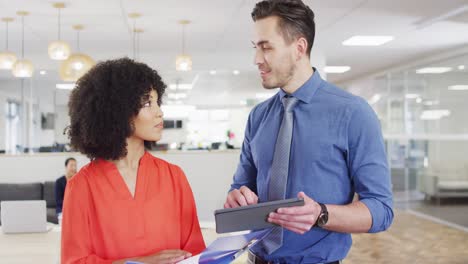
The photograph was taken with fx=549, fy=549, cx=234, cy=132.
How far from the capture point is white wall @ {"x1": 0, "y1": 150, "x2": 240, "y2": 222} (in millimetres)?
7680

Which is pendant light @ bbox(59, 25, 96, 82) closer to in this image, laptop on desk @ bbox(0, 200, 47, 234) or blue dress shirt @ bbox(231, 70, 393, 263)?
laptop on desk @ bbox(0, 200, 47, 234)

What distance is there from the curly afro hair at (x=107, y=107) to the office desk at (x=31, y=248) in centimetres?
179

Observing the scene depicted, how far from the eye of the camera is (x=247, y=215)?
51.0 inches

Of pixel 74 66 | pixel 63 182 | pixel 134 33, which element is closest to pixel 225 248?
pixel 74 66

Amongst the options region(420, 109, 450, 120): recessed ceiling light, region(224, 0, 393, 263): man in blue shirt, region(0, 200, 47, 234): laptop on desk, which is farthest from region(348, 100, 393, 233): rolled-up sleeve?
region(420, 109, 450, 120): recessed ceiling light

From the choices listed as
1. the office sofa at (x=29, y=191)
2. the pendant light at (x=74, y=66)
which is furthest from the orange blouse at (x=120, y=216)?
the office sofa at (x=29, y=191)

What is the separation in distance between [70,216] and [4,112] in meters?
12.1

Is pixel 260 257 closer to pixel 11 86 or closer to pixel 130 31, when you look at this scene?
pixel 130 31

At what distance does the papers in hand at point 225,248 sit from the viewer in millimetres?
1303

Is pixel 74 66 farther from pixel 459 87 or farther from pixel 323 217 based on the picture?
pixel 459 87

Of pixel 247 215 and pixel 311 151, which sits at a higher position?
pixel 311 151

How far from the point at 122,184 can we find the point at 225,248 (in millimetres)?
411

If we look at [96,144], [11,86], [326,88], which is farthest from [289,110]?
[11,86]

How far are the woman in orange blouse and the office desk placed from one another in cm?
179
